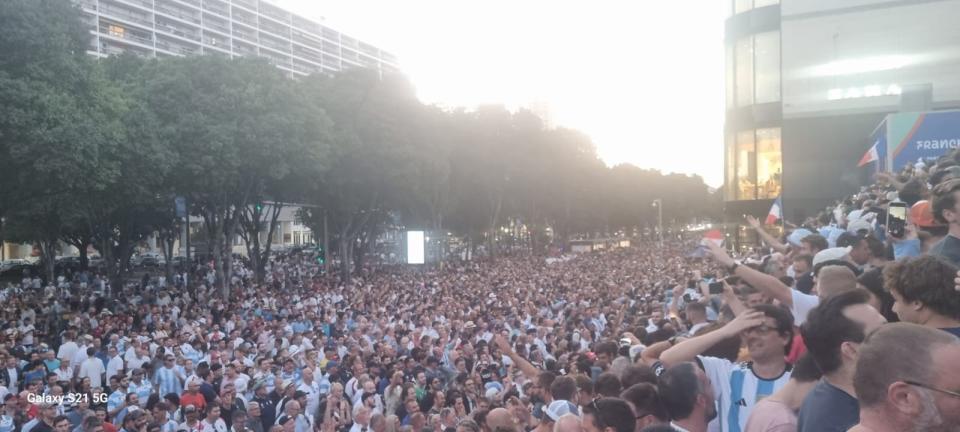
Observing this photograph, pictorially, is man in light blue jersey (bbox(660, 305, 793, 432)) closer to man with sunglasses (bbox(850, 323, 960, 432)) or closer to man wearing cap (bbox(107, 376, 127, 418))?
man with sunglasses (bbox(850, 323, 960, 432))

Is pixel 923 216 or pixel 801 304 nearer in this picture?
pixel 801 304

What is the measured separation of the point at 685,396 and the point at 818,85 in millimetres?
27793

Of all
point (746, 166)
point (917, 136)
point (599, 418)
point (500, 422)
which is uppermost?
point (917, 136)

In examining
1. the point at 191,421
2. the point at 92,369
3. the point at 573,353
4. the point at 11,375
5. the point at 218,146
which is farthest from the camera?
the point at 218,146

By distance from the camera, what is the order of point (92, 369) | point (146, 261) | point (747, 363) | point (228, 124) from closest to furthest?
point (747, 363) < point (92, 369) < point (228, 124) < point (146, 261)

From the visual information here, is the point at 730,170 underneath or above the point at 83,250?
above

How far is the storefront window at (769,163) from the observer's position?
29219 mm

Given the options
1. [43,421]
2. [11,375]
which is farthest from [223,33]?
[43,421]

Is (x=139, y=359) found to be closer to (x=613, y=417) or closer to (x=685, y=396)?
(x=613, y=417)

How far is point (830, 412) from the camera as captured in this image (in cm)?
283

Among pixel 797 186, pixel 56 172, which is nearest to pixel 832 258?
pixel 56 172

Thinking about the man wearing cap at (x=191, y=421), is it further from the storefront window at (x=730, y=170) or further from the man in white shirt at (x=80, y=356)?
the storefront window at (x=730, y=170)

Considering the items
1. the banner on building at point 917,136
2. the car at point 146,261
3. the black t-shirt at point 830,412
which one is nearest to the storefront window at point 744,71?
the banner on building at point 917,136

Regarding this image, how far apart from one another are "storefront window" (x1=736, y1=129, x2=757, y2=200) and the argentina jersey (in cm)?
2743
